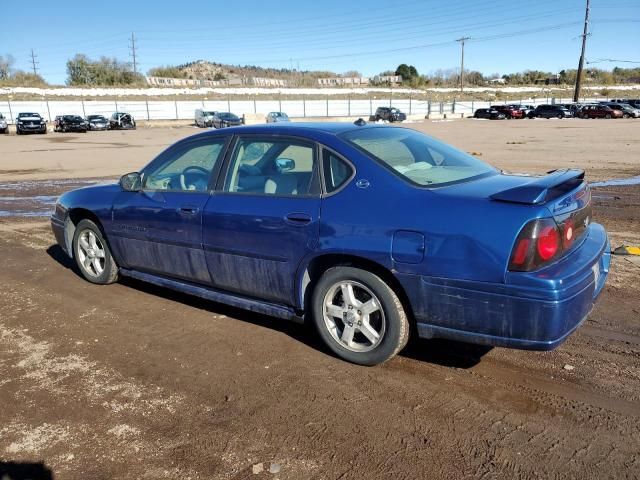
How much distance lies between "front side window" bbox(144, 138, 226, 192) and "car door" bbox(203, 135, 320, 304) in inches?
8.3

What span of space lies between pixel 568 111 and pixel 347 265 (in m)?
56.7

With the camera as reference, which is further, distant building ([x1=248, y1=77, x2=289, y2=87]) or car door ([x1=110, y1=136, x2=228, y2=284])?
distant building ([x1=248, y1=77, x2=289, y2=87])

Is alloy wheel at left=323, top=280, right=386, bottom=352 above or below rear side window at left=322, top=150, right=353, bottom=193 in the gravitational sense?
below

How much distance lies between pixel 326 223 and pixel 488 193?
103 centimetres

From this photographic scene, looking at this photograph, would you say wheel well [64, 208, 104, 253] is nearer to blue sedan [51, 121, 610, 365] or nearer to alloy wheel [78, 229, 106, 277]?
alloy wheel [78, 229, 106, 277]

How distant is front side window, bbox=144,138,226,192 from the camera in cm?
441

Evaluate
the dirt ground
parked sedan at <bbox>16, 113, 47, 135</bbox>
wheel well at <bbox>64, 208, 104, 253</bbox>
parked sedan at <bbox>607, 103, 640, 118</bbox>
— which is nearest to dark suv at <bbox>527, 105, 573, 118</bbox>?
parked sedan at <bbox>607, 103, 640, 118</bbox>

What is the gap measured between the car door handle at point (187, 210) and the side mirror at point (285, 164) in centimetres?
74

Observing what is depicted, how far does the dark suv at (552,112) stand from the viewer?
53062 mm

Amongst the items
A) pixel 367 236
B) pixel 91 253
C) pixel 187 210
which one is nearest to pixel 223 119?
pixel 91 253

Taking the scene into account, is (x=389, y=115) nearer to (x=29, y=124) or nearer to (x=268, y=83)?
(x=29, y=124)

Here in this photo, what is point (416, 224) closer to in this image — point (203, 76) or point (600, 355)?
point (600, 355)

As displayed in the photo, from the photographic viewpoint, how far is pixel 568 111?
53.4 metres

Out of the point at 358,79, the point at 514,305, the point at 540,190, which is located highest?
the point at 358,79
